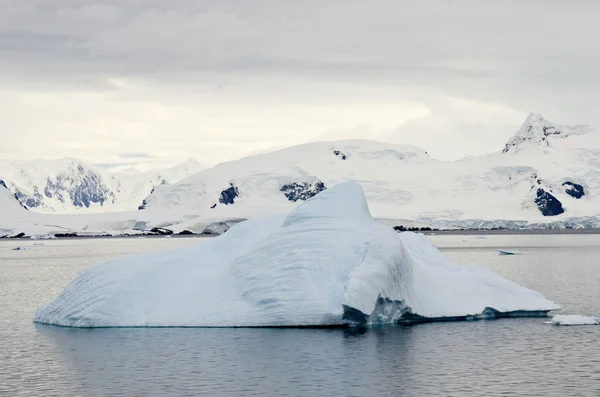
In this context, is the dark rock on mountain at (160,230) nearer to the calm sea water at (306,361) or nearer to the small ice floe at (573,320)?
Answer: the calm sea water at (306,361)

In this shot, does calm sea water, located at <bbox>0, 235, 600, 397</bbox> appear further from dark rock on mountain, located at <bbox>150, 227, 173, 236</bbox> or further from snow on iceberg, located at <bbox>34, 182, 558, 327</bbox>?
dark rock on mountain, located at <bbox>150, 227, 173, 236</bbox>

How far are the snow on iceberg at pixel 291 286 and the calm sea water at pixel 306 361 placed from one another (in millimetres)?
645

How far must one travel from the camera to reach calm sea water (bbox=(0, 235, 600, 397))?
21.9 metres

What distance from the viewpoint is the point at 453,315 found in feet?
110

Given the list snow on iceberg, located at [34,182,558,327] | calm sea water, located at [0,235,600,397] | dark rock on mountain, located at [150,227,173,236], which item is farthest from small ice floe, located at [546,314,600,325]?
dark rock on mountain, located at [150,227,173,236]

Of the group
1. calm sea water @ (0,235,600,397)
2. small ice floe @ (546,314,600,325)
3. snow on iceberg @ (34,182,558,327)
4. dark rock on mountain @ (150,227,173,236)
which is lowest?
calm sea water @ (0,235,600,397)

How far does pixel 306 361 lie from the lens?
25203 mm

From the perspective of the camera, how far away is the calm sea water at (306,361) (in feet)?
71.9

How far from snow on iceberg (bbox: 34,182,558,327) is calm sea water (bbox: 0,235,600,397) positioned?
0.64m

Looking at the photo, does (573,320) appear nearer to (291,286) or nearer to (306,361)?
(291,286)

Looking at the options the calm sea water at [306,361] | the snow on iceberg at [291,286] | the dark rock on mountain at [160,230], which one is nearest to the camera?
the calm sea water at [306,361]

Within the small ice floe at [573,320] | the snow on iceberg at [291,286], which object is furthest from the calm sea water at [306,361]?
the snow on iceberg at [291,286]

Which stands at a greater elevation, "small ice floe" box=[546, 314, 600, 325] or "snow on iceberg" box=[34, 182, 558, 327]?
"snow on iceberg" box=[34, 182, 558, 327]

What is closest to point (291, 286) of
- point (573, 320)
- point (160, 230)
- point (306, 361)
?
point (306, 361)
